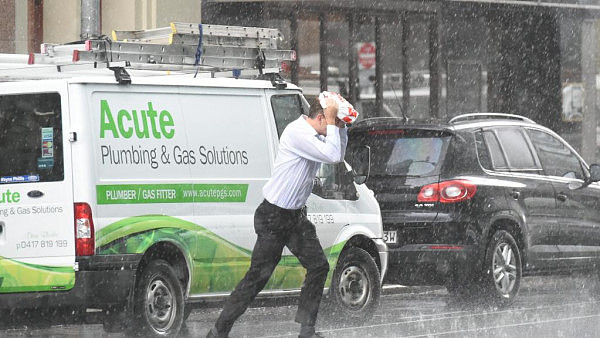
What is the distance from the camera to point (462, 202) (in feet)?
42.1

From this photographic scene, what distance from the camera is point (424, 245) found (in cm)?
1291

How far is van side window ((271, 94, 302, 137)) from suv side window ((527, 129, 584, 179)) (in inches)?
131

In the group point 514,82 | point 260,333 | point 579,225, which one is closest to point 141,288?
point 260,333

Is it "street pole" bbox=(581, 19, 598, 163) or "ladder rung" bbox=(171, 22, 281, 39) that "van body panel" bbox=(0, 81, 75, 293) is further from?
"street pole" bbox=(581, 19, 598, 163)

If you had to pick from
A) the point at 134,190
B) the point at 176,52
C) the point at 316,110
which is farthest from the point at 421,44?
the point at 316,110

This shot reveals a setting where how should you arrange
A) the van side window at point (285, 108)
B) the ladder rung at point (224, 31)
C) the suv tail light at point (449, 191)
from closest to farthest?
the ladder rung at point (224, 31), the van side window at point (285, 108), the suv tail light at point (449, 191)

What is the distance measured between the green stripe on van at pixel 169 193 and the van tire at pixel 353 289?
1.46 m

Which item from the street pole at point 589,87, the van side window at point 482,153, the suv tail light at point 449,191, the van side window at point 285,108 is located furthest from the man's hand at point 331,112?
the street pole at point 589,87

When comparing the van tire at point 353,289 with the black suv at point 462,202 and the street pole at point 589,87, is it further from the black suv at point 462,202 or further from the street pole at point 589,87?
the street pole at point 589,87

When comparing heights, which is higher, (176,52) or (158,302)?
(176,52)

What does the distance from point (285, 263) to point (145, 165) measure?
1.77 meters

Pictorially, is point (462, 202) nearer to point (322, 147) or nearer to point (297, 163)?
point (297, 163)

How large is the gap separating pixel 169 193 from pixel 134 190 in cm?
34

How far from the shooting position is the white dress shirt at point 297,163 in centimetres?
943
